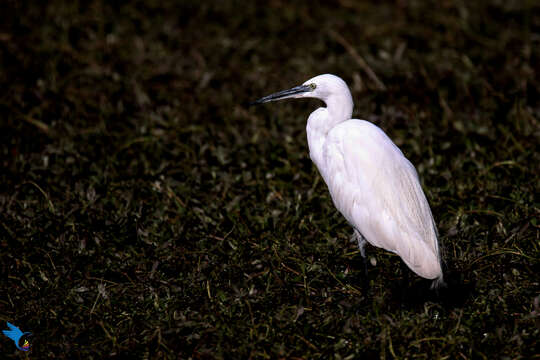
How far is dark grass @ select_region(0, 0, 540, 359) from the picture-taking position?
2471 mm

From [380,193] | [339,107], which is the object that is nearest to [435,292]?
[380,193]

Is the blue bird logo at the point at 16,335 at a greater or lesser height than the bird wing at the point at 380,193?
lesser

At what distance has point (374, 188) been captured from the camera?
8.64 feet

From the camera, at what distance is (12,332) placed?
244 cm

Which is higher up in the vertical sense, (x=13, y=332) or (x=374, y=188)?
(x=374, y=188)

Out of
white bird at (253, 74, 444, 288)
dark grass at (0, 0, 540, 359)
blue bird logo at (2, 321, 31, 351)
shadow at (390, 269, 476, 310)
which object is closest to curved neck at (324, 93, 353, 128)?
white bird at (253, 74, 444, 288)

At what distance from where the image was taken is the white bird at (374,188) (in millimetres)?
2527

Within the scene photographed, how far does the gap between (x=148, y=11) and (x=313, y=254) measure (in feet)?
11.6

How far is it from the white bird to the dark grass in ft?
0.84

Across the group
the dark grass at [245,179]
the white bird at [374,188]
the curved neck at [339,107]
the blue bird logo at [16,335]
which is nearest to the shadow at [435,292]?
the dark grass at [245,179]

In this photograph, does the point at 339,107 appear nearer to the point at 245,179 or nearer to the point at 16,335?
the point at 245,179

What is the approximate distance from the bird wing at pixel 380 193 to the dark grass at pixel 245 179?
27 cm

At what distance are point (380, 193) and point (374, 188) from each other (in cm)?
3

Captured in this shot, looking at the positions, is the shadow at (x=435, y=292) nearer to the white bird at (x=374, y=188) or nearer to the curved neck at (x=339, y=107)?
the white bird at (x=374, y=188)
